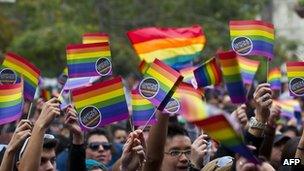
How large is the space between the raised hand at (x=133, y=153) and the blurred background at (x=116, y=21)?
18.6 meters

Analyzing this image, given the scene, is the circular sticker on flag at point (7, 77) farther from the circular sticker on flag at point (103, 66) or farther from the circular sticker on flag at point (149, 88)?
the circular sticker on flag at point (149, 88)

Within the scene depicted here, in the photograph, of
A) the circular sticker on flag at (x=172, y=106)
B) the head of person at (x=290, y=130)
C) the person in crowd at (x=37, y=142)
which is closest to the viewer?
the person in crowd at (x=37, y=142)

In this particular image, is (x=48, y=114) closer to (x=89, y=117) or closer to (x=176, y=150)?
(x=89, y=117)

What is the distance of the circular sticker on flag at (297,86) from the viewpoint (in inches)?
304

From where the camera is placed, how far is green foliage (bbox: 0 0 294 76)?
2688cm

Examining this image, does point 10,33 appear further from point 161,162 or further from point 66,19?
point 161,162

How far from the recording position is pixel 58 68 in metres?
30.4

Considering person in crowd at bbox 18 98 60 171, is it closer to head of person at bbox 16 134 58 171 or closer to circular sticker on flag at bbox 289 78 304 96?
head of person at bbox 16 134 58 171

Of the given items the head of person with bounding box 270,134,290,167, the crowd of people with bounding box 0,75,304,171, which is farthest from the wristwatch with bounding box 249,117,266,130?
the head of person with bounding box 270,134,290,167

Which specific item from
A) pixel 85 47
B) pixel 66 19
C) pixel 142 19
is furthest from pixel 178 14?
pixel 85 47

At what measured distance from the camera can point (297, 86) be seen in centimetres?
777

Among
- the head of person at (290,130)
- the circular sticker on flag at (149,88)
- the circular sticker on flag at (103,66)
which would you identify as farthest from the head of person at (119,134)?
the circular sticker on flag at (149,88)

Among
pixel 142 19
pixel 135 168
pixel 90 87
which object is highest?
pixel 142 19

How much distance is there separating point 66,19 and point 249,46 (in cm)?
1989
